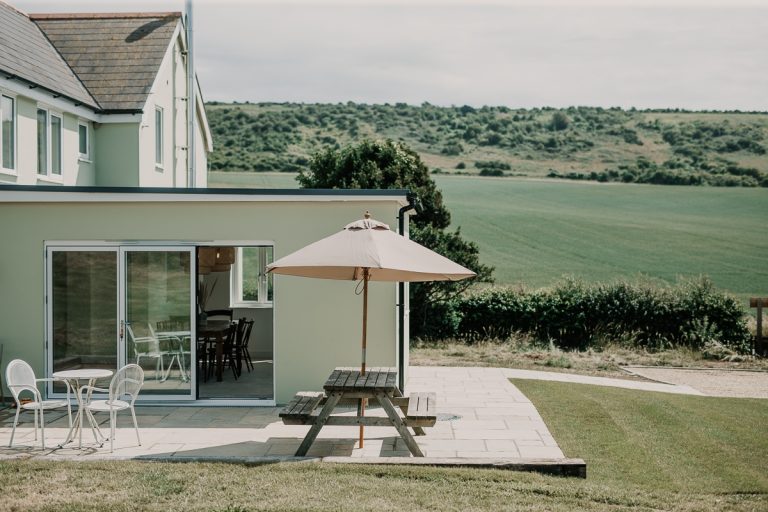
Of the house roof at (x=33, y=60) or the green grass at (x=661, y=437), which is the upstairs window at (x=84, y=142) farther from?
the green grass at (x=661, y=437)

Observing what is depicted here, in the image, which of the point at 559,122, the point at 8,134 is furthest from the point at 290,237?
the point at 559,122

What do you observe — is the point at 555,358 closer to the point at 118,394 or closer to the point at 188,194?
the point at 188,194

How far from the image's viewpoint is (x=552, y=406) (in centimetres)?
1202

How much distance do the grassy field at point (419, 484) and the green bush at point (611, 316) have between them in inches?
424

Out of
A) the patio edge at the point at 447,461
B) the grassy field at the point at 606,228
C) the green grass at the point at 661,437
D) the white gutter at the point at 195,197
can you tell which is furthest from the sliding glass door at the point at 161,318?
the grassy field at the point at 606,228

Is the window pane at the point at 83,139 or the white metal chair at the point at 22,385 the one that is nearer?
the white metal chair at the point at 22,385

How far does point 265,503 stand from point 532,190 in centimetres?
5142

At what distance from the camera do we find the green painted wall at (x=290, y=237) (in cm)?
1200

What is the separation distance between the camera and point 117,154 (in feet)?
64.8

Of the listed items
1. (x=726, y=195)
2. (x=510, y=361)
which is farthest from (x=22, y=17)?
(x=726, y=195)

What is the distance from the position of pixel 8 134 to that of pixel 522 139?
57.3 metres

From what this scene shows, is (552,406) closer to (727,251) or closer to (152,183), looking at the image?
(152,183)

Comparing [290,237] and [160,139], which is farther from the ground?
[160,139]

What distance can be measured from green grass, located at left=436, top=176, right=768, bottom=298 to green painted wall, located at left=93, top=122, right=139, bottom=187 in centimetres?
1755
